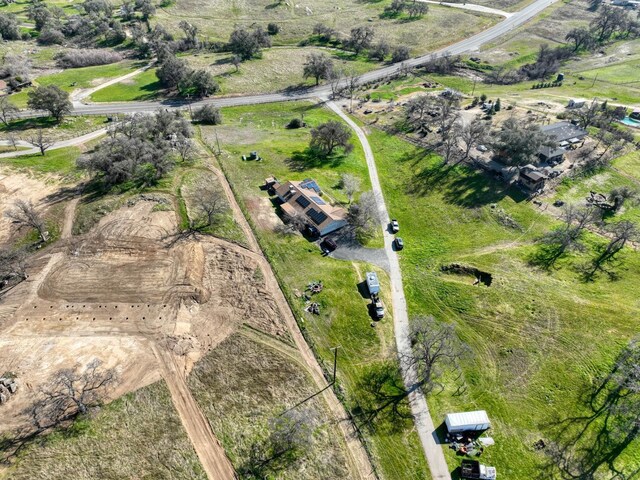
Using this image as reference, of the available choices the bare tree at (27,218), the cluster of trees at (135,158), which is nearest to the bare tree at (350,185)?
the cluster of trees at (135,158)

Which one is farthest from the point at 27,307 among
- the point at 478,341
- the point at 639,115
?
the point at 639,115

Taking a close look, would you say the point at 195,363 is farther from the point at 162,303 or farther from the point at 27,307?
the point at 27,307

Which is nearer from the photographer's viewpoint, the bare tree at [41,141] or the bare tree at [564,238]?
the bare tree at [564,238]

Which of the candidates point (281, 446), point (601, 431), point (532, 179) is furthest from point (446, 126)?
point (281, 446)

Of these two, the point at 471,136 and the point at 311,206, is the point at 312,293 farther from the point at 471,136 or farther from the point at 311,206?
the point at 471,136

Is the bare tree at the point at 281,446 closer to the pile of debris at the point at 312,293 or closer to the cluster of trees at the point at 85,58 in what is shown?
the pile of debris at the point at 312,293

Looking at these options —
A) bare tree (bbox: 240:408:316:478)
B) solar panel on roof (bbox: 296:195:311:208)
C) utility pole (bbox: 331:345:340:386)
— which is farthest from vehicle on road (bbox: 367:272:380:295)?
bare tree (bbox: 240:408:316:478)
